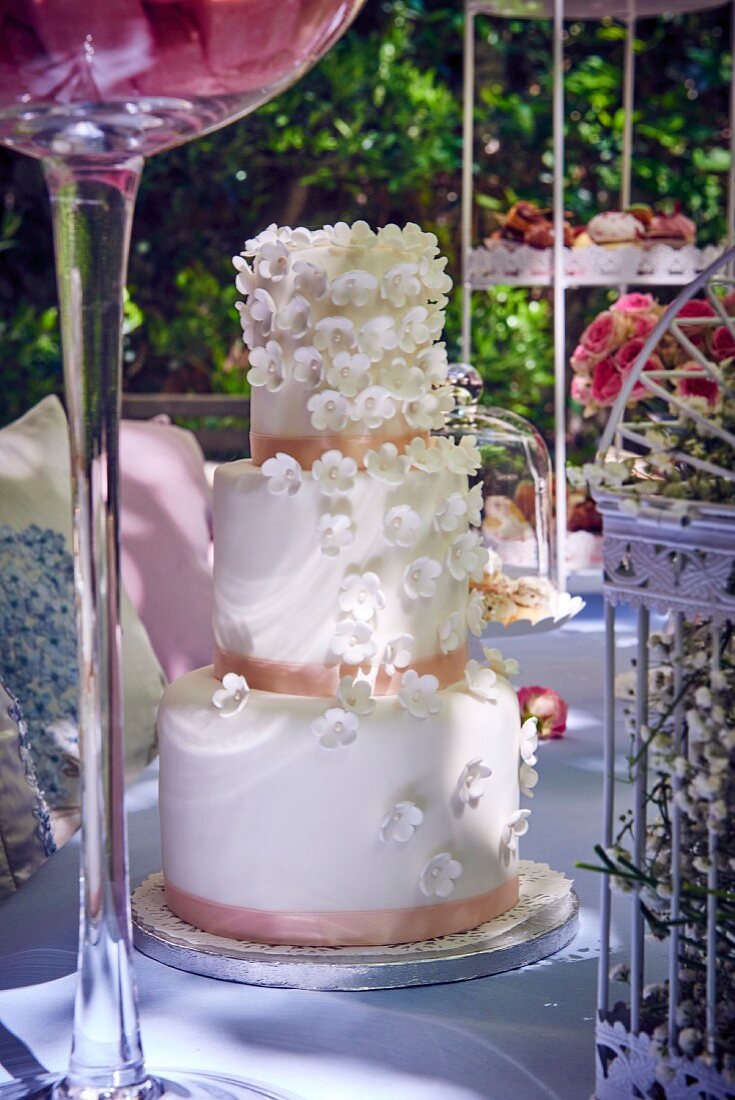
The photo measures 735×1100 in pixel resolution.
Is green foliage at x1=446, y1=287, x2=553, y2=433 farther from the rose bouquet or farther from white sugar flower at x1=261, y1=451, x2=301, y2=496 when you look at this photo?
white sugar flower at x1=261, y1=451, x2=301, y2=496

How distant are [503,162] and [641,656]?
4.55 meters

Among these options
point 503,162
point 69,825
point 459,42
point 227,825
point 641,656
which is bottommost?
point 69,825

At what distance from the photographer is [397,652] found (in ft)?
3.23

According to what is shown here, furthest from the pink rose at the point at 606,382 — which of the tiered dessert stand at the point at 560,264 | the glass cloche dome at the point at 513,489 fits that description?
the tiered dessert stand at the point at 560,264

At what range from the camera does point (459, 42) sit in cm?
495

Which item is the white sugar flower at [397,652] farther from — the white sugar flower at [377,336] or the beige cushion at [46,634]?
the beige cushion at [46,634]

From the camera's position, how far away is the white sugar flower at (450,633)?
101 cm

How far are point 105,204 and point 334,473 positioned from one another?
1.21ft

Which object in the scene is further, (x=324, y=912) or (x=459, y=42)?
(x=459, y=42)

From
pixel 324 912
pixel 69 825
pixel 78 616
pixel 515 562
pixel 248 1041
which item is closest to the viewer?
pixel 78 616

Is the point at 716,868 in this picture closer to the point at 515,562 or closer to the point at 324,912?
the point at 324,912

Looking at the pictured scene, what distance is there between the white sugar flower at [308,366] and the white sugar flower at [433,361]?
7 cm

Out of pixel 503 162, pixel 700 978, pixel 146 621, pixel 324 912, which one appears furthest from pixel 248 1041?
pixel 503 162

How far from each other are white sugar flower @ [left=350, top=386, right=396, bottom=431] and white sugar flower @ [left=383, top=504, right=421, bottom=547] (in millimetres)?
66
